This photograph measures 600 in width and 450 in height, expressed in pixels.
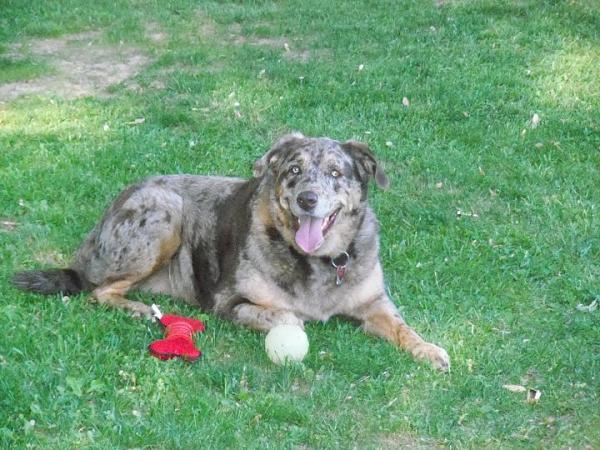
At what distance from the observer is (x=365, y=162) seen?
256 inches

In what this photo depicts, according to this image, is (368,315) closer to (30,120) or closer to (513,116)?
(513,116)

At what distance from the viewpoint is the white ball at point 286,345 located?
18.3 feet

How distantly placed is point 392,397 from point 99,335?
1898mm

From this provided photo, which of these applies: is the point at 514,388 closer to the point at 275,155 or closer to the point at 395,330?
the point at 395,330

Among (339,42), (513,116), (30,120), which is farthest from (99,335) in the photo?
(339,42)

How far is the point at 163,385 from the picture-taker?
517cm

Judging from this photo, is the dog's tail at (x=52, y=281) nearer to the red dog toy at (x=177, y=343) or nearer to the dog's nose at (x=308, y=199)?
the red dog toy at (x=177, y=343)

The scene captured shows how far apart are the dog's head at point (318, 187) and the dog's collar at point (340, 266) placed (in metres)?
0.05

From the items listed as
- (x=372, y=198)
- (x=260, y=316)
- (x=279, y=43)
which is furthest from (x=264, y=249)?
(x=279, y=43)

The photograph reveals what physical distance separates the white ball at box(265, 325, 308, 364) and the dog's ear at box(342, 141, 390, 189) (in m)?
1.34

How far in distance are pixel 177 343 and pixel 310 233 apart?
1182 mm

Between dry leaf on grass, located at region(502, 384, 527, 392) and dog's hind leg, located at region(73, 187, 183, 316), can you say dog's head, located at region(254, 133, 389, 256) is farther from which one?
dry leaf on grass, located at region(502, 384, 527, 392)

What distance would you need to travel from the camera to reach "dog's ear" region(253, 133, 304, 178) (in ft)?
21.2

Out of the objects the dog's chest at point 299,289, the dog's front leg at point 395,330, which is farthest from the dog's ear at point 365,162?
the dog's front leg at point 395,330
